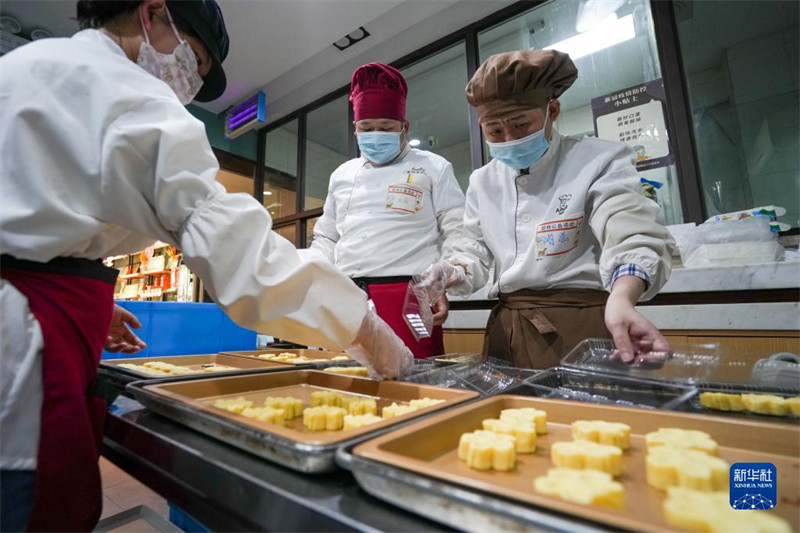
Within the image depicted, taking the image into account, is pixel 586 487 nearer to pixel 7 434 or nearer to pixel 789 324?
pixel 7 434

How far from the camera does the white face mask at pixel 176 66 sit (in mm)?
930

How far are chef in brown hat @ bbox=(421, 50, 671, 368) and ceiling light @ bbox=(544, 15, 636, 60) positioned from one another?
1.96 meters

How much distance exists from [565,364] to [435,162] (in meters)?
1.37

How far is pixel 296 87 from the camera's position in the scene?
5191mm

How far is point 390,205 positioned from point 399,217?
80 millimetres

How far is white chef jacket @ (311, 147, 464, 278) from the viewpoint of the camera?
6.43ft

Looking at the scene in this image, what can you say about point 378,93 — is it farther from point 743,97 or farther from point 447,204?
point 743,97

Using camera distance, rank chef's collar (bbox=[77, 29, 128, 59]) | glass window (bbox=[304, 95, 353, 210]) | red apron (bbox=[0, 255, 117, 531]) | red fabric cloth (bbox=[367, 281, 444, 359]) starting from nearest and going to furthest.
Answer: red apron (bbox=[0, 255, 117, 531]) → chef's collar (bbox=[77, 29, 128, 59]) → red fabric cloth (bbox=[367, 281, 444, 359]) → glass window (bbox=[304, 95, 353, 210])

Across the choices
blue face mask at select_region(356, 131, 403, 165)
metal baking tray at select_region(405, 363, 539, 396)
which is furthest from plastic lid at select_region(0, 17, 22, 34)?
metal baking tray at select_region(405, 363, 539, 396)

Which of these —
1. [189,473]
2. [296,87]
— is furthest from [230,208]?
[296,87]

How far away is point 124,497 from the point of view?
2.19m

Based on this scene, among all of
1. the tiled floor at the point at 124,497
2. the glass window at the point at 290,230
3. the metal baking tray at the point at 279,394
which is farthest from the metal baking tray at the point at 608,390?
the glass window at the point at 290,230

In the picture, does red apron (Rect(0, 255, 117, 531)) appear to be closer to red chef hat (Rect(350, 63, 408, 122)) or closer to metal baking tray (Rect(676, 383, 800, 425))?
metal baking tray (Rect(676, 383, 800, 425))

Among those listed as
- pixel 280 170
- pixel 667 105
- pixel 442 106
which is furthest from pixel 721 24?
pixel 280 170
